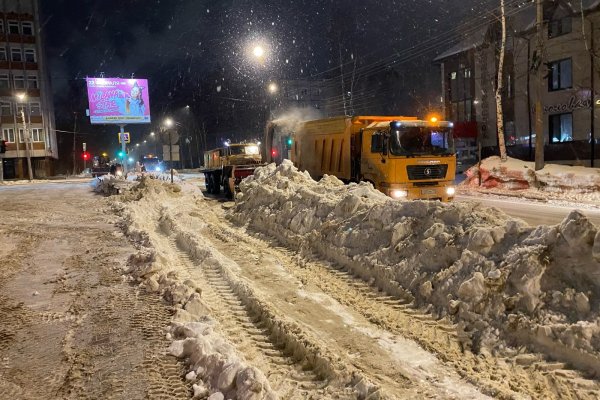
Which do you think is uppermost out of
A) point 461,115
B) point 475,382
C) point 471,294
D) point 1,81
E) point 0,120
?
point 1,81

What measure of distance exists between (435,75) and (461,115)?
22166mm

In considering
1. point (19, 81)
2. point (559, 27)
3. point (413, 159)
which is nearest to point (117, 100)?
point (19, 81)

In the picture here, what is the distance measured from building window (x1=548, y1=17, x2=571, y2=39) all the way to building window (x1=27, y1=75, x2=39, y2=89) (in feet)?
194

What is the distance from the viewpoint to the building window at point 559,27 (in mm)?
29672

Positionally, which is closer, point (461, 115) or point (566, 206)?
point (566, 206)

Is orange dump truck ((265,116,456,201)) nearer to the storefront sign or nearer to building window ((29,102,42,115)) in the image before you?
the storefront sign

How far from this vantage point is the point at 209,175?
86.1 feet

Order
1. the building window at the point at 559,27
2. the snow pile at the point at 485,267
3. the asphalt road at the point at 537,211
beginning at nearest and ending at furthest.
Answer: the snow pile at the point at 485,267, the asphalt road at the point at 537,211, the building window at the point at 559,27

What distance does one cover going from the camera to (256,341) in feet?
16.3

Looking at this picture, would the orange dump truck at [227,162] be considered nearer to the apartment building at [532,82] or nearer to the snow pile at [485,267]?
the snow pile at [485,267]

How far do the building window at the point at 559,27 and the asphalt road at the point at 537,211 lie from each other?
16.5 meters

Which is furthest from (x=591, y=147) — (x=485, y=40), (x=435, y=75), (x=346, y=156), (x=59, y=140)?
(x=59, y=140)

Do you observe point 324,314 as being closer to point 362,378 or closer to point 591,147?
point 362,378

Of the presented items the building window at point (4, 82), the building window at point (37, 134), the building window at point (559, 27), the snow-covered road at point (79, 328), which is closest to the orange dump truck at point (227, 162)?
the snow-covered road at point (79, 328)
